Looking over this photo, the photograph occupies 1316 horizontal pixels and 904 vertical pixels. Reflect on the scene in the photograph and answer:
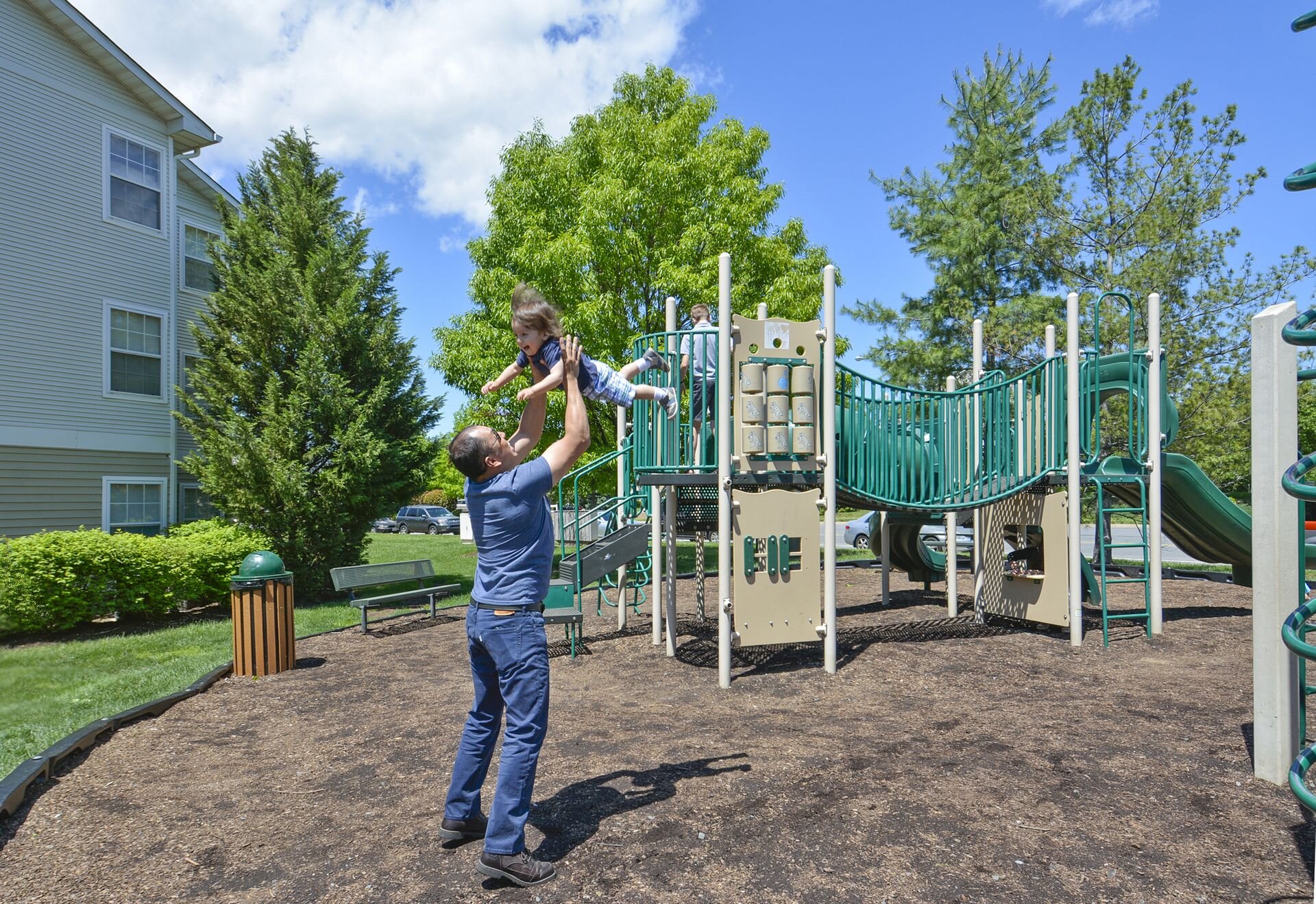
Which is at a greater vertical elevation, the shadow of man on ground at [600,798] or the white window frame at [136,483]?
the white window frame at [136,483]

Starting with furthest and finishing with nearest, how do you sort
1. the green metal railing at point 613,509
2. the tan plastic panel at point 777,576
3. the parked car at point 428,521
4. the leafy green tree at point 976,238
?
the parked car at point 428,521, the leafy green tree at point 976,238, the green metal railing at point 613,509, the tan plastic panel at point 777,576

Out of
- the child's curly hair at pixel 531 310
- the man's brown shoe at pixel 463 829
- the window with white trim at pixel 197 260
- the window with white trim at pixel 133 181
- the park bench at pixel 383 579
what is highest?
the window with white trim at pixel 133 181

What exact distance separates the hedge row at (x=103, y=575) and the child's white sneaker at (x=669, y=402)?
762cm

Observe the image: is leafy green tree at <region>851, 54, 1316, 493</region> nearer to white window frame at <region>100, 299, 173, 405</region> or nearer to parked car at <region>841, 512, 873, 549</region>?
parked car at <region>841, 512, 873, 549</region>

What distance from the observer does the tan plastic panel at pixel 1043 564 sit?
905cm

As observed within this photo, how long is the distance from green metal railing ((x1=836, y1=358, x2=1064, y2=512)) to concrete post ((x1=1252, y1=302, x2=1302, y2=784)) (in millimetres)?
4305

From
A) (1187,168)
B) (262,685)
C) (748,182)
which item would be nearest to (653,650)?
(262,685)

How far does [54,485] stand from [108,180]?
5.46 metres

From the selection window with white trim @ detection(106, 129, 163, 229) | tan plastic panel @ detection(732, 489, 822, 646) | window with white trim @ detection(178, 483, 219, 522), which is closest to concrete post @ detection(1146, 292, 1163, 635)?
tan plastic panel @ detection(732, 489, 822, 646)

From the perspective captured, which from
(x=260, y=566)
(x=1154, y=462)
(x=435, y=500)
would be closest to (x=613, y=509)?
(x=260, y=566)

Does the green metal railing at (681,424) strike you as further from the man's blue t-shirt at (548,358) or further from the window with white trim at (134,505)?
the window with white trim at (134,505)

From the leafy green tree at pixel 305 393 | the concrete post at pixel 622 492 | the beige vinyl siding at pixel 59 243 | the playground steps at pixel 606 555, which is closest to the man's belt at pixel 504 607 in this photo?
the playground steps at pixel 606 555

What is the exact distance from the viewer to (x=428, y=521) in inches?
1577

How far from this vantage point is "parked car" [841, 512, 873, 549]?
26828mm
